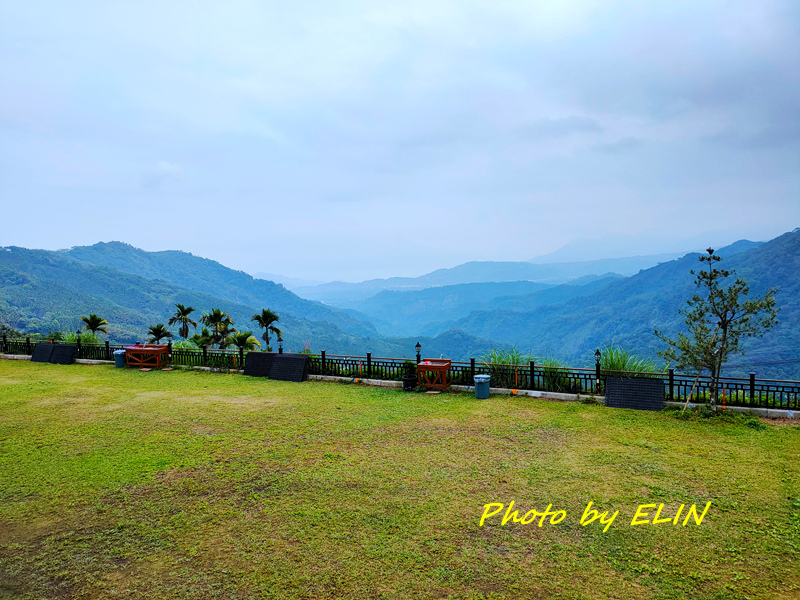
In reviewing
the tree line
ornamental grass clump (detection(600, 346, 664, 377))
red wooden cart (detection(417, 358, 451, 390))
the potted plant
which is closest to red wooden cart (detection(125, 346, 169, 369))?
the tree line

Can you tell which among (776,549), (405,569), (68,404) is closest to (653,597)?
(776,549)

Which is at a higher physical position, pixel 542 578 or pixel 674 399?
pixel 674 399

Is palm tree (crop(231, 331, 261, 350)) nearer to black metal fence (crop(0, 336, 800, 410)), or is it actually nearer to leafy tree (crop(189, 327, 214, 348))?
black metal fence (crop(0, 336, 800, 410))

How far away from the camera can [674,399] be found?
10.9 meters

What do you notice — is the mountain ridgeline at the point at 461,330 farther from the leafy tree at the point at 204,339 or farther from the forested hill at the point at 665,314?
the leafy tree at the point at 204,339

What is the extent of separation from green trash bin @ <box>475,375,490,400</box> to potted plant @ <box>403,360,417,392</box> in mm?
1985

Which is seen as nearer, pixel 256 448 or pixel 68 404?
pixel 256 448

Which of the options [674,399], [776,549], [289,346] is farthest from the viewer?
[289,346]

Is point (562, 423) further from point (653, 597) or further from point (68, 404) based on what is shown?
point (68, 404)

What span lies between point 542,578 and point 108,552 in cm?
476

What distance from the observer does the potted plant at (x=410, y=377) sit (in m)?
13.1

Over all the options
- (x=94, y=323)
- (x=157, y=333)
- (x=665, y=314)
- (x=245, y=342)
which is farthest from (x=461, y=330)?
(x=245, y=342)

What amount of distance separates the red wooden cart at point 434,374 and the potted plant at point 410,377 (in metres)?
0.20

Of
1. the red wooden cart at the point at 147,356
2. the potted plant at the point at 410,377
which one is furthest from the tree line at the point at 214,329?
the potted plant at the point at 410,377
